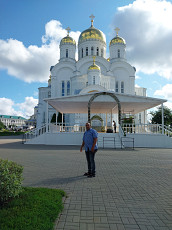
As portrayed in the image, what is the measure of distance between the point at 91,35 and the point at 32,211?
43175 millimetres

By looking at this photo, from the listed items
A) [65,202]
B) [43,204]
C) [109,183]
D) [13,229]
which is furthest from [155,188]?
[13,229]

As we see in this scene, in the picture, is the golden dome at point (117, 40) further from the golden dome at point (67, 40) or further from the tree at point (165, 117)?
the tree at point (165, 117)

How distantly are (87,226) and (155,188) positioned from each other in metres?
2.53

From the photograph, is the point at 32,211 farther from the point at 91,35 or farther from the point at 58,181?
the point at 91,35

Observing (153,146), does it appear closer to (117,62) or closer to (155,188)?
(155,188)

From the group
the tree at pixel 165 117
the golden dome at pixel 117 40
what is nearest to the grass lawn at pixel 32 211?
the tree at pixel 165 117

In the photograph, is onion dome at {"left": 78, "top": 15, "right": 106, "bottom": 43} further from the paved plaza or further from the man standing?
the paved plaza

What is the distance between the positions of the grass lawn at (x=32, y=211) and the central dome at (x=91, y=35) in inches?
1660

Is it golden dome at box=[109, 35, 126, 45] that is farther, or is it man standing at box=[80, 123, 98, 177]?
golden dome at box=[109, 35, 126, 45]

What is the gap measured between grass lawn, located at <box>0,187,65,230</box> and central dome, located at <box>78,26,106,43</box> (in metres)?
42.2

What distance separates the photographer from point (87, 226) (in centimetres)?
277

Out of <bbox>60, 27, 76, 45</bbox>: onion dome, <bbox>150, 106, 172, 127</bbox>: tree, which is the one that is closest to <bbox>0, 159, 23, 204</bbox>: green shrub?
<bbox>150, 106, 172, 127</bbox>: tree

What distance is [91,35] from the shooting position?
41.0 metres

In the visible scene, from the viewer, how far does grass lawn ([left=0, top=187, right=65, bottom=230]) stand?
253cm
